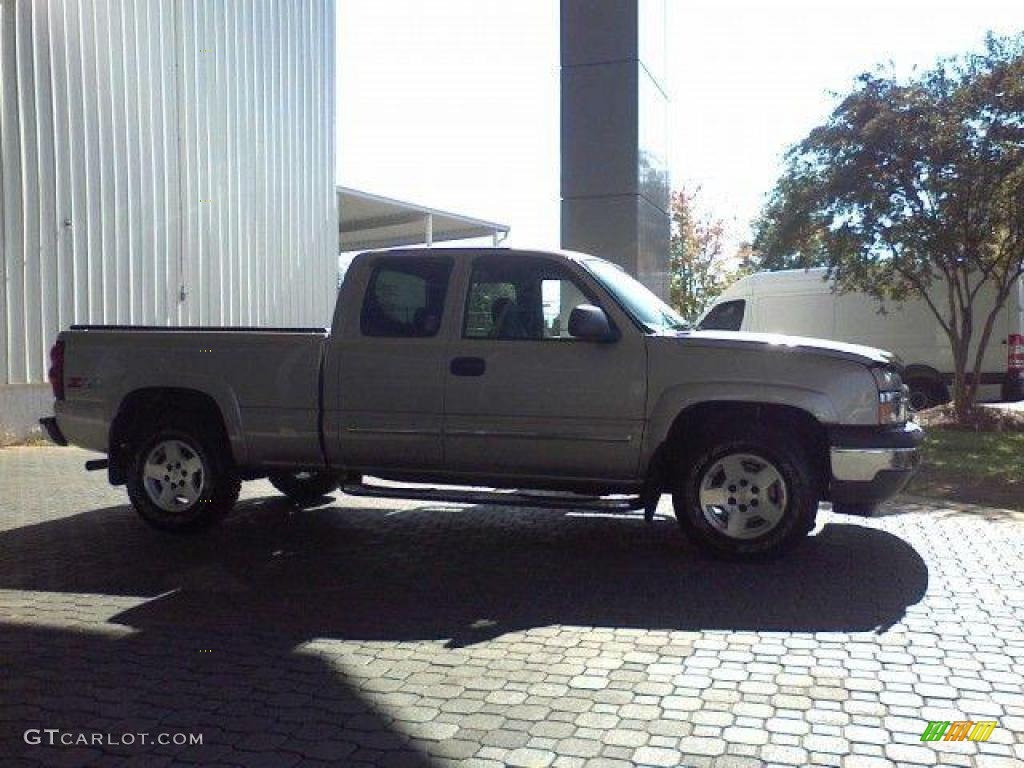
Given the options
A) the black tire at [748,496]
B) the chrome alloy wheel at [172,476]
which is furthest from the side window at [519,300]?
the chrome alloy wheel at [172,476]

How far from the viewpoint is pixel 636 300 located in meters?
6.51

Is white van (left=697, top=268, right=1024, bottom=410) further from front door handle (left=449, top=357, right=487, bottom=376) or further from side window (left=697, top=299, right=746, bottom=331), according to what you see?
front door handle (left=449, top=357, right=487, bottom=376)

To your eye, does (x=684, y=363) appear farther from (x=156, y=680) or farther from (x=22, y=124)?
(x=22, y=124)

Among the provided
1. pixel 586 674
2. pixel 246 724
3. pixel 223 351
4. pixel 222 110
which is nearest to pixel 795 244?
pixel 222 110

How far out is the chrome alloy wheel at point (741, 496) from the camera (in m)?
5.87

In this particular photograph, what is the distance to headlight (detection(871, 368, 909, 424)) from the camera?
18.8 feet

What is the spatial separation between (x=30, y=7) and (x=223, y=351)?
8698 millimetres

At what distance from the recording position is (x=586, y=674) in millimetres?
4156

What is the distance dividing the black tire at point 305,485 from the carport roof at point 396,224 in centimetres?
1307

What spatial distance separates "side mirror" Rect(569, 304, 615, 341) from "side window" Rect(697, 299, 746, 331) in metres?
12.1
